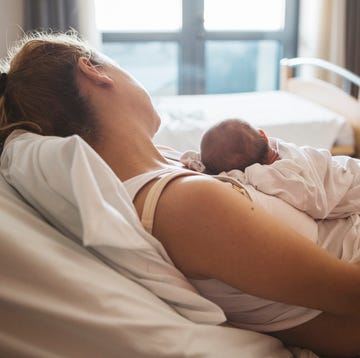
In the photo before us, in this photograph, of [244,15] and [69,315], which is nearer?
[69,315]

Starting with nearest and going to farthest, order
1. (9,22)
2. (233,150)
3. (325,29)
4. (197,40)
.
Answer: (233,150) < (9,22) < (325,29) < (197,40)

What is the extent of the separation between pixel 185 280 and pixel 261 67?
3938 millimetres

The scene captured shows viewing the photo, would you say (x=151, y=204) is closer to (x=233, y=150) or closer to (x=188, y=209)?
(x=188, y=209)

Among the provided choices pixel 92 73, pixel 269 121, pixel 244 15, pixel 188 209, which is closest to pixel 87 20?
pixel 244 15

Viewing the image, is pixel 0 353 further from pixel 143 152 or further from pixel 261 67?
pixel 261 67

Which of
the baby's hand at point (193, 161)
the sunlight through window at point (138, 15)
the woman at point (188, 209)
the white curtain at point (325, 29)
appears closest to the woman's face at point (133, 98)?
the woman at point (188, 209)

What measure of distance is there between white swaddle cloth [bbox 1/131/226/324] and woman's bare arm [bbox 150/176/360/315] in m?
0.05

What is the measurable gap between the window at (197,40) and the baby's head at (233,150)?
3.13 meters

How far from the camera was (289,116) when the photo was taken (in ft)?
8.71

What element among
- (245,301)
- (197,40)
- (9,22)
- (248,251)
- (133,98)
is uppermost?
(9,22)

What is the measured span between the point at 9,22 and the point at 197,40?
1.58 metres

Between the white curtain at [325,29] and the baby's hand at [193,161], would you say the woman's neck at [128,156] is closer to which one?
the baby's hand at [193,161]

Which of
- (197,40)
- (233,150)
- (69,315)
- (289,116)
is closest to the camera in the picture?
(69,315)

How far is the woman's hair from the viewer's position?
2.92ft
